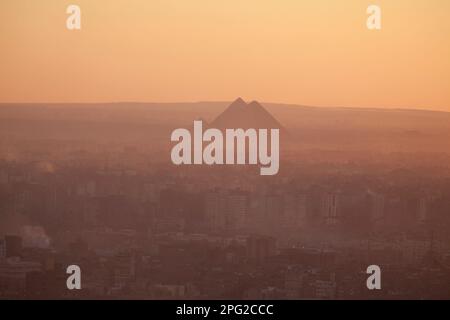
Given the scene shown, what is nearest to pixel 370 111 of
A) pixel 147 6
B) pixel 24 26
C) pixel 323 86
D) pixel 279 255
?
pixel 323 86

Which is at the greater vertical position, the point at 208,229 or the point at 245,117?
the point at 245,117

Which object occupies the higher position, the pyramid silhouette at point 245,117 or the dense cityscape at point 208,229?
the pyramid silhouette at point 245,117

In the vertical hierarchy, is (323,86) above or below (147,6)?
below

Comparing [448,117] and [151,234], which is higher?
[448,117]

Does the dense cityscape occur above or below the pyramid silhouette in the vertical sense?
below
